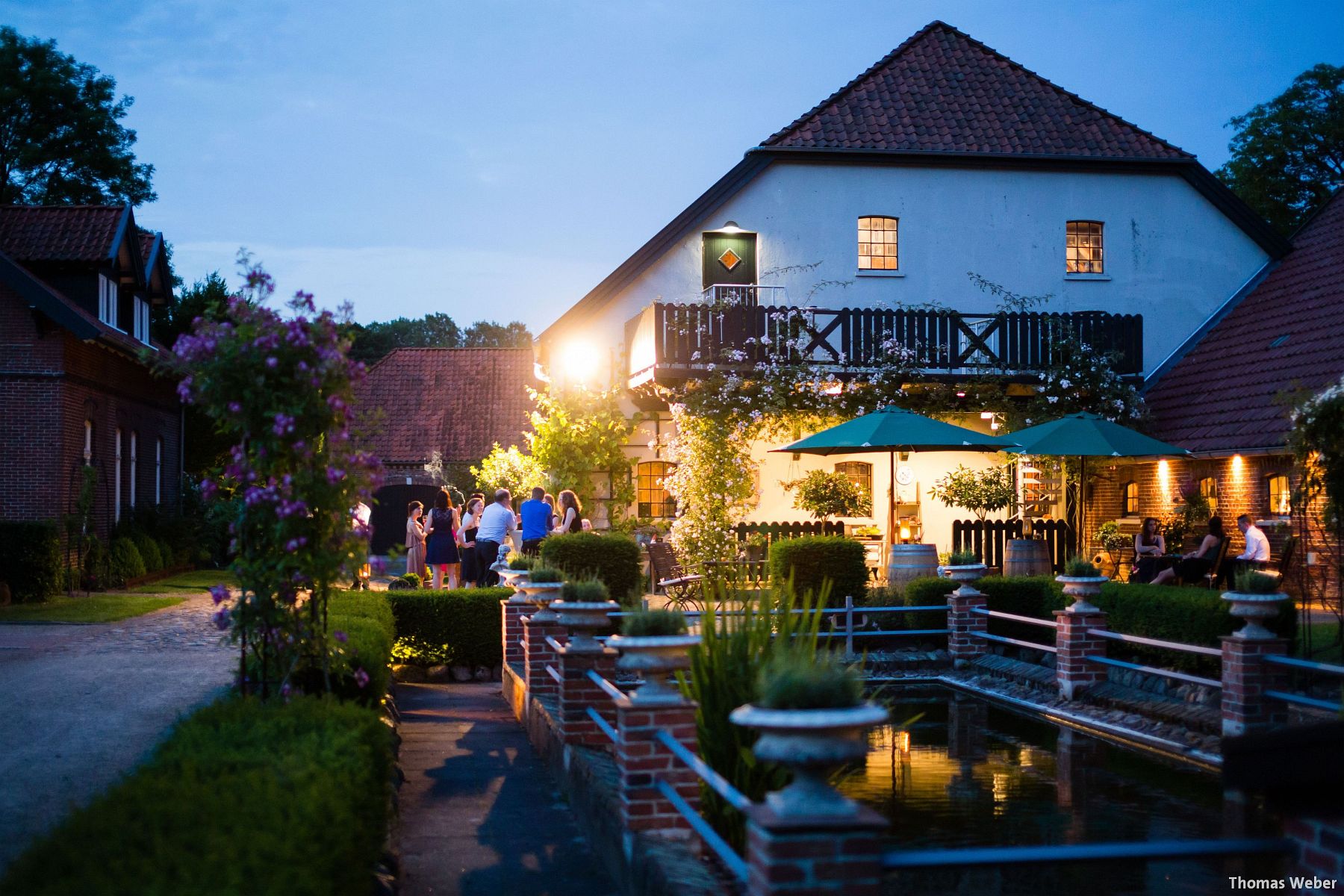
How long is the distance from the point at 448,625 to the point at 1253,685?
8498 millimetres

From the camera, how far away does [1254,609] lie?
8695mm

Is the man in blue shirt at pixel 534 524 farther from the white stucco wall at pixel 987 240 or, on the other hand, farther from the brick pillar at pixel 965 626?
the white stucco wall at pixel 987 240

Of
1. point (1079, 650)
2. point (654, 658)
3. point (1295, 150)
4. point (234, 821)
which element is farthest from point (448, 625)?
point (1295, 150)

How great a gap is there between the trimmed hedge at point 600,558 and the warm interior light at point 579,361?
11.3 meters

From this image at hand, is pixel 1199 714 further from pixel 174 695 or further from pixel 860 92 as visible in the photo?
pixel 860 92

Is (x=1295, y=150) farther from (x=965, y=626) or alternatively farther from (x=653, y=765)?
(x=653, y=765)

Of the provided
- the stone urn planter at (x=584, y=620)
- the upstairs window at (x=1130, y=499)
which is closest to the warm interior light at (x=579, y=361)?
the upstairs window at (x=1130, y=499)

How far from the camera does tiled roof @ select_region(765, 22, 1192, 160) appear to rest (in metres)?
23.8

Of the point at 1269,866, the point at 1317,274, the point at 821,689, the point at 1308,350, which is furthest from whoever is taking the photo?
the point at 1317,274

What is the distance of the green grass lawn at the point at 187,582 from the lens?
22.1 m

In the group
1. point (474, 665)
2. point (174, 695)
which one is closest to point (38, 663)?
point (174, 695)

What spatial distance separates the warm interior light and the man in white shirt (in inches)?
310

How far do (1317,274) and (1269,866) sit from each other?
17.6m

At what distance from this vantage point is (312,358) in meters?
6.95
